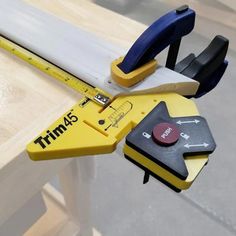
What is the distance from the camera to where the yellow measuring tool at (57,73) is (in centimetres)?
47

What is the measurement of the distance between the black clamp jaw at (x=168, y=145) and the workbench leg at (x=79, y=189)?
32 centimetres

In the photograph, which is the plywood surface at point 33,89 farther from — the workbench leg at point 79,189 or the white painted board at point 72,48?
the workbench leg at point 79,189

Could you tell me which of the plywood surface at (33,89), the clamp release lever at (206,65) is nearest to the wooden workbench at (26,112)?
the plywood surface at (33,89)

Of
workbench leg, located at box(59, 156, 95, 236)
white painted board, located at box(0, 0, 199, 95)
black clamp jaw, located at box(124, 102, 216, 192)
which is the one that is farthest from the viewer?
workbench leg, located at box(59, 156, 95, 236)

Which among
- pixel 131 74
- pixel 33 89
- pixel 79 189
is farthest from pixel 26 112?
pixel 79 189

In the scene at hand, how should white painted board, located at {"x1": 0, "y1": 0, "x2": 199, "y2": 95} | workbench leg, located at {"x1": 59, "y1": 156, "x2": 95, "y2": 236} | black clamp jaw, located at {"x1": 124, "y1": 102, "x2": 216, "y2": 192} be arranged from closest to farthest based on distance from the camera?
1. black clamp jaw, located at {"x1": 124, "y1": 102, "x2": 216, "y2": 192}
2. white painted board, located at {"x1": 0, "y1": 0, "x2": 199, "y2": 95}
3. workbench leg, located at {"x1": 59, "y1": 156, "x2": 95, "y2": 236}

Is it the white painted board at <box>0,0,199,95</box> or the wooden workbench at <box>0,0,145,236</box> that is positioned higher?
the white painted board at <box>0,0,199,95</box>

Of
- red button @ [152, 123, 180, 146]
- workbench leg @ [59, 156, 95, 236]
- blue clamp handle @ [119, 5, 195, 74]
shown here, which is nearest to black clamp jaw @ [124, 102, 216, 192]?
red button @ [152, 123, 180, 146]

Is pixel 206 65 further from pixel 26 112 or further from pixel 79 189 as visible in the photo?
pixel 79 189

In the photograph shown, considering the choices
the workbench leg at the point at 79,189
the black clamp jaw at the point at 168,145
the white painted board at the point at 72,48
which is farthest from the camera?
the workbench leg at the point at 79,189

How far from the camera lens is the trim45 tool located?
39 cm

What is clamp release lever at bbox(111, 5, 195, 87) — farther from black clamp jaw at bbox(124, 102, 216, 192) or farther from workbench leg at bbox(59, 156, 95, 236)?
workbench leg at bbox(59, 156, 95, 236)

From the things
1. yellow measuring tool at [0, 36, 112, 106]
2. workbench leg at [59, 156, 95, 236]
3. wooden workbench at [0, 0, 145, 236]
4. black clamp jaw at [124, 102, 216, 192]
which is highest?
black clamp jaw at [124, 102, 216, 192]

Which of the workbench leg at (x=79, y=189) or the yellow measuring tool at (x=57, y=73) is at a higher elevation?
the yellow measuring tool at (x=57, y=73)
